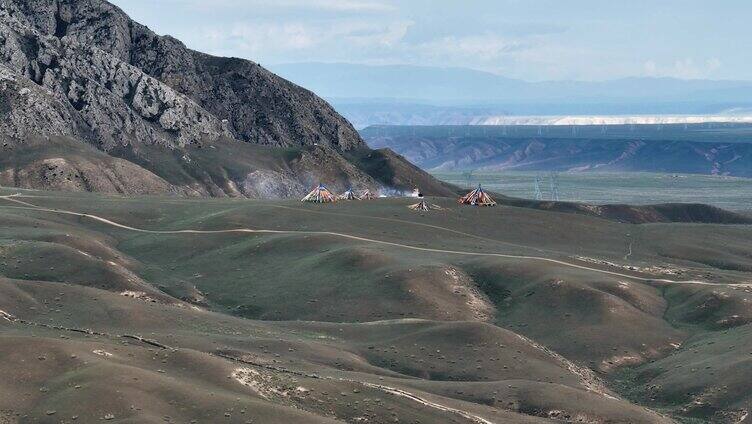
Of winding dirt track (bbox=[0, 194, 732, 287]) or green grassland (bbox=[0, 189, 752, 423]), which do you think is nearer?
green grassland (bbox=[0, 189, 752, 423])

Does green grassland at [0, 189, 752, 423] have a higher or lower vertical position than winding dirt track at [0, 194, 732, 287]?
lower

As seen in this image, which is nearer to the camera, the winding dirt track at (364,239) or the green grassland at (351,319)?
the green grassland at (351,319)

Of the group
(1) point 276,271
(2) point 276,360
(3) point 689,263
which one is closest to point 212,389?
(2) point 276,360

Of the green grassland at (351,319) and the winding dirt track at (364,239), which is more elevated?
the winding dirt track at (364,239)

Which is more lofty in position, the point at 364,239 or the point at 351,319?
the point at 364,239

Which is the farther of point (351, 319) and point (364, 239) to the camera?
point (364, 239)

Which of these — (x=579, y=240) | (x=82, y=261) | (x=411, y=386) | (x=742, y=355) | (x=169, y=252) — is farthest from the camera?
(x=579, y=240)

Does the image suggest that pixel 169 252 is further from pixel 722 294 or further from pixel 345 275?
pixel 722 294

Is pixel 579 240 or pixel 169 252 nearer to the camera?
pixel 169 252
